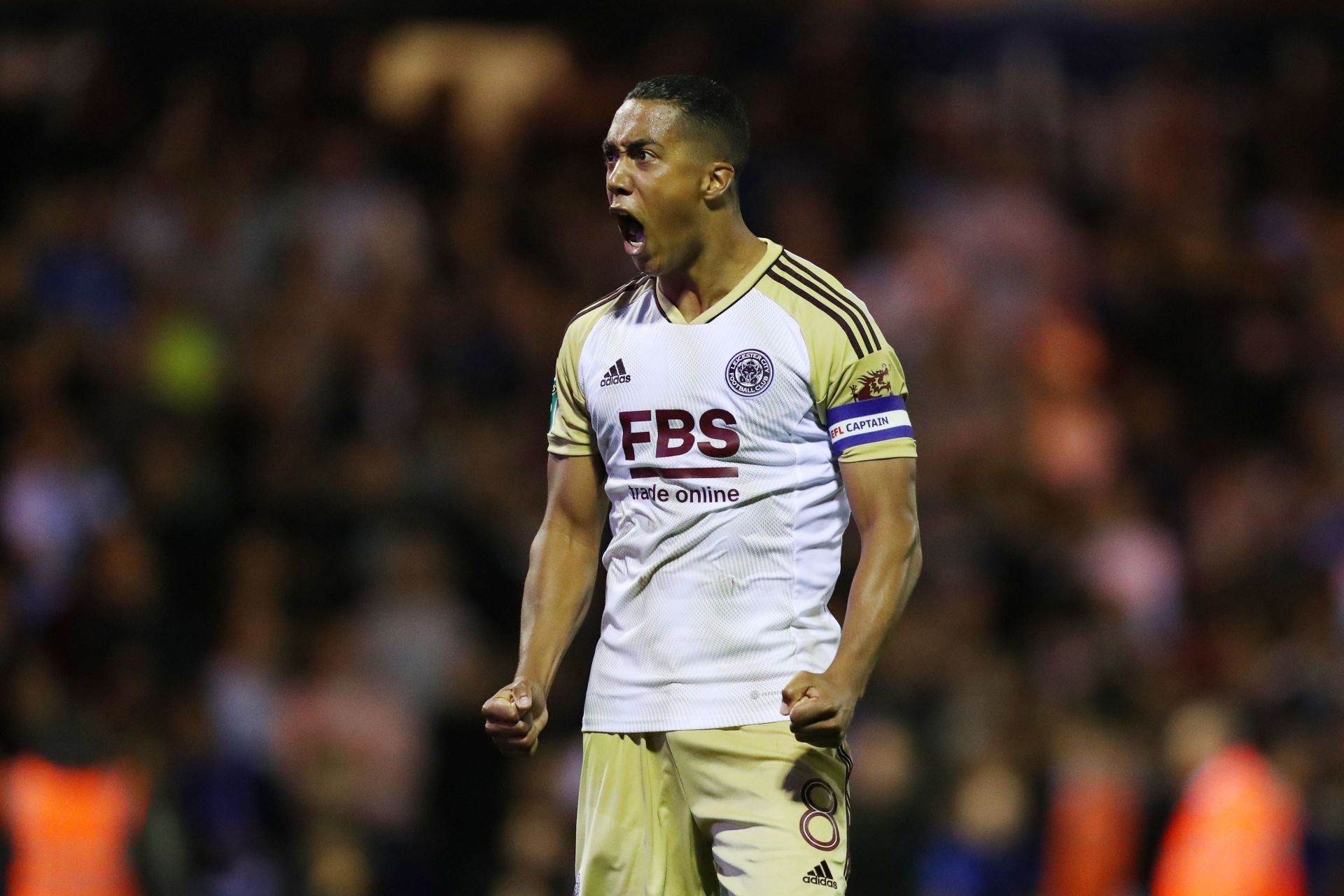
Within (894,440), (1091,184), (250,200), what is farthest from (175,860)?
(1091,184)

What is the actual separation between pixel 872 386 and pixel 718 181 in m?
0.61

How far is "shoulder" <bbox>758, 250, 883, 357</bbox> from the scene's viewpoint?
446 cm

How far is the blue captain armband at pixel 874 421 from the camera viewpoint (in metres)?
4.40

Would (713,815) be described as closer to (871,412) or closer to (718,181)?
(871,412)

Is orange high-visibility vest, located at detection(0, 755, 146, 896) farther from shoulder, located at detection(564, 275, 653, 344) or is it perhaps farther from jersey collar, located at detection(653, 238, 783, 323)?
jersey collar, located at detection(653, 238, 783, 323)

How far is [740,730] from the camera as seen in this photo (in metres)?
4.41

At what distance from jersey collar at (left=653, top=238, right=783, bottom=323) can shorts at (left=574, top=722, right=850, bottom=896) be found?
952 millimetres

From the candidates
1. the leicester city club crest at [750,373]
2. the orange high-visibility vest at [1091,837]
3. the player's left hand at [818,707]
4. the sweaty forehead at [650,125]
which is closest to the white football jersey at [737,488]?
the leicester city club crest at [750,373]

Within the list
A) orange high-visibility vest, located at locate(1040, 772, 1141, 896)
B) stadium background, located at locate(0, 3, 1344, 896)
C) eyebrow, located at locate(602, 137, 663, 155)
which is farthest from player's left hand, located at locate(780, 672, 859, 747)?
orange high-visibility vest, located at locate(1040, 772, 1141, 896)

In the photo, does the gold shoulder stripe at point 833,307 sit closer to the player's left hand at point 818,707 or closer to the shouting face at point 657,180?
the shouting face at point 657,180

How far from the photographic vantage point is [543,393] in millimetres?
10570

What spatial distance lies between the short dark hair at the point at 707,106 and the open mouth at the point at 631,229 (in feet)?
0.84

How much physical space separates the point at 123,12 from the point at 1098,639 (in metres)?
6.93

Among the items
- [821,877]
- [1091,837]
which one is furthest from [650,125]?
[1091,837]
